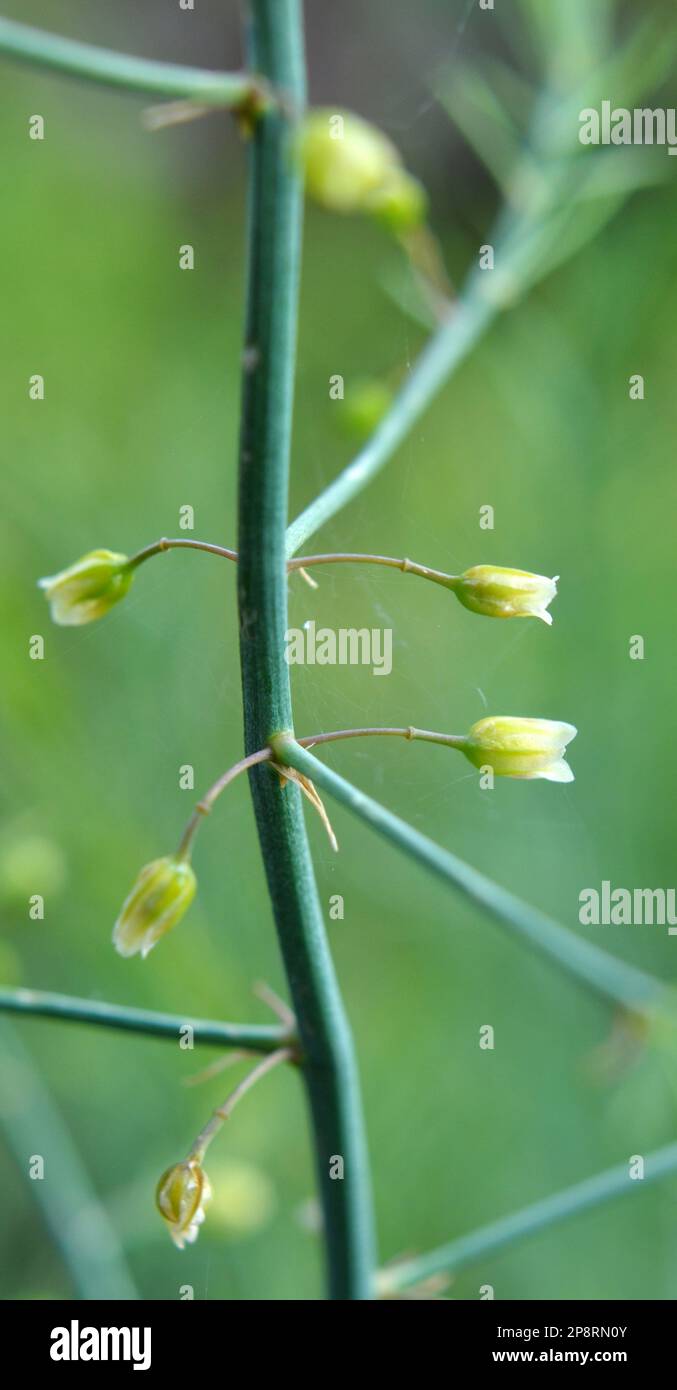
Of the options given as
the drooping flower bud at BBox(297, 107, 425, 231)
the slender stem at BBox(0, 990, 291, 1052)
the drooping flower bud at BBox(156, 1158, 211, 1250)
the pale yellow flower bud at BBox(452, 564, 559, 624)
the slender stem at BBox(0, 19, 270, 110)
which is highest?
the slender stem at BBox(0, 19, 270, 110)

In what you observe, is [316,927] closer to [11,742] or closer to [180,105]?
[180,105]

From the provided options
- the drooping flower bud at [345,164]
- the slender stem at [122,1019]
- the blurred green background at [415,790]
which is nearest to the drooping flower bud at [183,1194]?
the slender stem at [122,1019]

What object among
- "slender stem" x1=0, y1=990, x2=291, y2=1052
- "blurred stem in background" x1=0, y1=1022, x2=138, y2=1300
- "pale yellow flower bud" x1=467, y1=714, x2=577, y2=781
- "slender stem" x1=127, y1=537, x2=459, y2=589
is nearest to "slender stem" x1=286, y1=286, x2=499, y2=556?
"slender stem" x1=127, y1=537, x2=459, y2=589

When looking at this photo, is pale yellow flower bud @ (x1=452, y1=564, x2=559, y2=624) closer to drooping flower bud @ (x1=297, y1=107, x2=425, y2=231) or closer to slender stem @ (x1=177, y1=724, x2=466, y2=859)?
slender stem @ (x1=177, y1=724, x2=466, y2=859)

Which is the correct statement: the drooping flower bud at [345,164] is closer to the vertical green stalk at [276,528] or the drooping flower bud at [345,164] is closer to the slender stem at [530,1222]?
the vertical green stalk at [276,528]
